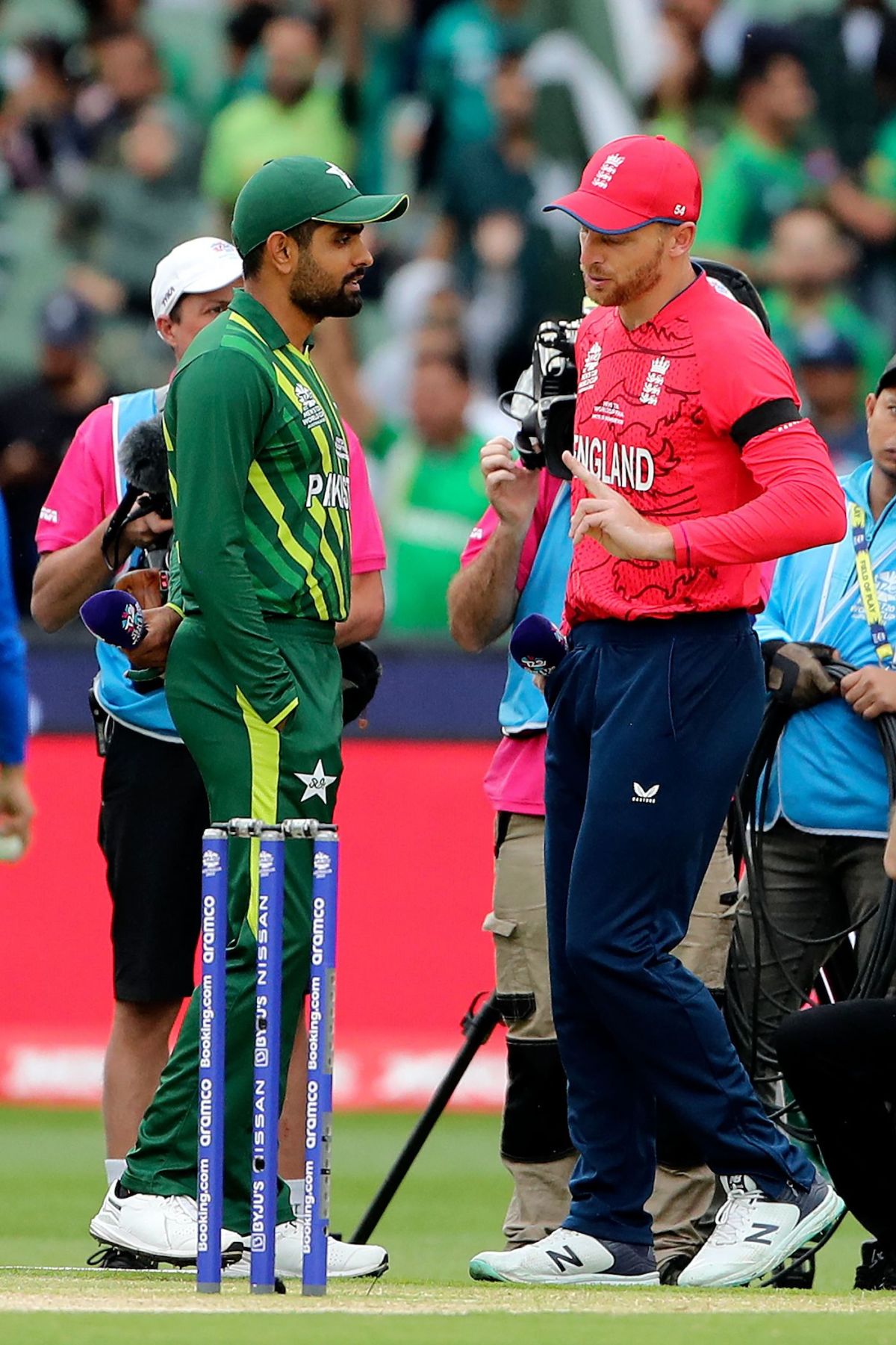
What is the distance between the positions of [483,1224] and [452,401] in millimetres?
4855

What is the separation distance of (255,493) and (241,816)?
0.72 meters

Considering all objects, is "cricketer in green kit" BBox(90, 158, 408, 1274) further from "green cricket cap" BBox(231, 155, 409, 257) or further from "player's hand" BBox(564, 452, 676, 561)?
"player's hand" BBox(564, 452, 676, 561)

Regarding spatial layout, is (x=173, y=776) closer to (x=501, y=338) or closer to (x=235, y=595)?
(x=235, y=595)

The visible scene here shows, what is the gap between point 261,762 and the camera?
529 cm

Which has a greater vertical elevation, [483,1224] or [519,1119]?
[519,1119]

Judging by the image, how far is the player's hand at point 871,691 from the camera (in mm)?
6234

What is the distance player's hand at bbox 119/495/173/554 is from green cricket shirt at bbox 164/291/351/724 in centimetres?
53

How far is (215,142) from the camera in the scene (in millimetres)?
13484

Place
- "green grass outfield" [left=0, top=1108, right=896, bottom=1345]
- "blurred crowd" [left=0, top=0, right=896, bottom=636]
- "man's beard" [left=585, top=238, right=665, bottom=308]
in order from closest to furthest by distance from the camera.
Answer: "green grass outfield" [left=0, top=1108, right=896, bottom=1345]
"man's beard" [left=585, top=238, right=665, bottom=308]
"blurred crowd" [left=0, top=0, right=896, bottom=636]

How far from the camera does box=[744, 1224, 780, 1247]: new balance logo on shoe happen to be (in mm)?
5223

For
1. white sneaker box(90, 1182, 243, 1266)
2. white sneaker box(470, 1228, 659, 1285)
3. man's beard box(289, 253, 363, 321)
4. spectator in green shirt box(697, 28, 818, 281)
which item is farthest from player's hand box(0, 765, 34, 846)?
spectator in green shirt box(697, 28, 818, 281)

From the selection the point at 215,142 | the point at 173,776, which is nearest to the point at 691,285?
the point at 173,776

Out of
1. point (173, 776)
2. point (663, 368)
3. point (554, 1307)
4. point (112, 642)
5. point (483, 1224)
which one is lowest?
point (483, 1224)

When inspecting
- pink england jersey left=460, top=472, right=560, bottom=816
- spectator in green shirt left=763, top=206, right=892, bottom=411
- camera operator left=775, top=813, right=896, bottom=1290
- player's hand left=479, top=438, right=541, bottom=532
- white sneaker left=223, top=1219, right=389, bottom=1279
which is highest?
spectator in green shirt left=763, top=206, right=892, bottom=411
